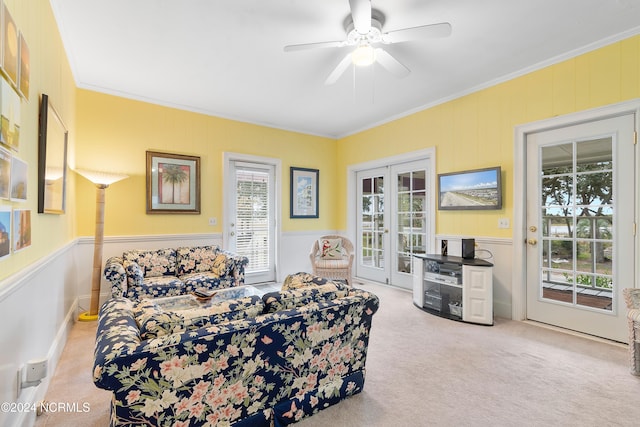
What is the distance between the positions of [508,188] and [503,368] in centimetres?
204

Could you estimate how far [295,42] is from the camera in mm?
2824

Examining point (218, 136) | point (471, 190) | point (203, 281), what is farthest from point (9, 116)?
point (471, 190)

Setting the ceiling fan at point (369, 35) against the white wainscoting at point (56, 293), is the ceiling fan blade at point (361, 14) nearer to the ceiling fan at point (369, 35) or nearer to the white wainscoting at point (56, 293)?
the ceiling fan at point (369, 35)

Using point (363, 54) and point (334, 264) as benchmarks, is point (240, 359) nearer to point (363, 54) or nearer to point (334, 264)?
point (363, 54)

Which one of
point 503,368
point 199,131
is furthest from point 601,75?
point 199,131

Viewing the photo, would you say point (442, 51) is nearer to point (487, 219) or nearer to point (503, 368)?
point (487, 219)

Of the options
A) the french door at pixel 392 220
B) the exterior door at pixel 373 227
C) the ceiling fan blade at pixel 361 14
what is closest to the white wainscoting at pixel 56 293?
the french door at pixel 392 220

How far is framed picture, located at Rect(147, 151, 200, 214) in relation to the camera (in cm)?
420

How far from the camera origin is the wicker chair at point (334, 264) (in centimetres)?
451

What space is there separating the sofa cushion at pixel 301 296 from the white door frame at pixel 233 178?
10.2 ft

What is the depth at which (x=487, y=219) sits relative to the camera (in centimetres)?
372

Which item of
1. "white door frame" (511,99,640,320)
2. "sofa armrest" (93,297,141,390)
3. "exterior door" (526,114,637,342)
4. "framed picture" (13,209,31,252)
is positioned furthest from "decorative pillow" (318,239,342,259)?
"framed picture" (13,209,31,252)

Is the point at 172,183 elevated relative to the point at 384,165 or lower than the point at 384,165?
lower

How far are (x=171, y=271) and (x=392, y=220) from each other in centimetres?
337
